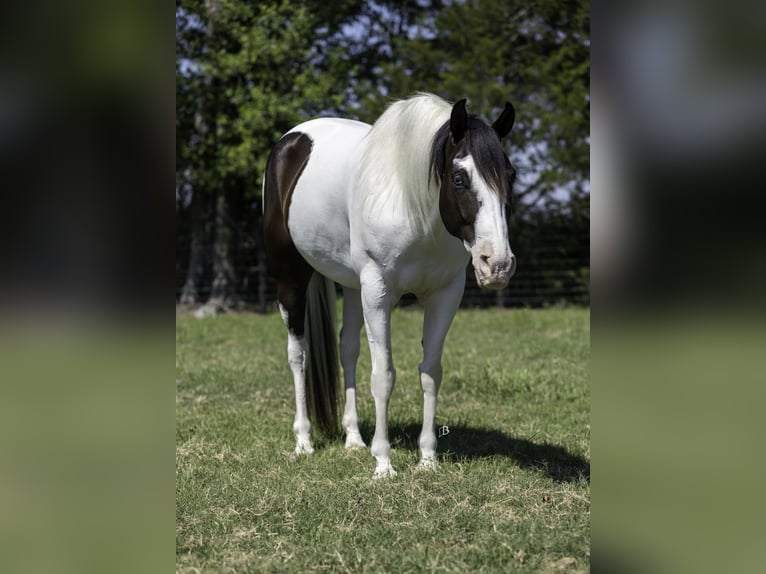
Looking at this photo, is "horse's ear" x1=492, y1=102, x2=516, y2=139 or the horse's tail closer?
"horse's ear" x1=492, y1=102, x2=516, y2=139

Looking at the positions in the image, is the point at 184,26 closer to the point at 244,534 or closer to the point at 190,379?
the point at 190,379

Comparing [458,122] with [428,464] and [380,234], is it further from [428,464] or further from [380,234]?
[428,464]

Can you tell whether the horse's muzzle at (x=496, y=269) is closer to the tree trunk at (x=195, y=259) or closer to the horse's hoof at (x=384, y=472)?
the horse's hoof at (x=384, y=472)

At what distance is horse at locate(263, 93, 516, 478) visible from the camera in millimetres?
3102

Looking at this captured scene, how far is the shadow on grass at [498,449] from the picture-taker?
367 centimetres

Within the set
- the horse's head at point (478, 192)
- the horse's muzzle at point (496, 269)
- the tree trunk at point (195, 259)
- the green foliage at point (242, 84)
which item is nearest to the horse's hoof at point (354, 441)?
the horse's head at point (478, 192)

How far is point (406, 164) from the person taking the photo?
352cm

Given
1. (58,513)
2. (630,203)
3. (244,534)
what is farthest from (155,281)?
(244,534)

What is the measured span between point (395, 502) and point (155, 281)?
7.37ft

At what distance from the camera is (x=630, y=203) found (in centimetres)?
116

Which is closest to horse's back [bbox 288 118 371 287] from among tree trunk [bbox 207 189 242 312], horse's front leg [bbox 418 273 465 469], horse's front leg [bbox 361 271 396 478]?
horse's front leg [bbox 361 271 396 478]

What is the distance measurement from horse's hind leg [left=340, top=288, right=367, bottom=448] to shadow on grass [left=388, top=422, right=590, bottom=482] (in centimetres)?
28

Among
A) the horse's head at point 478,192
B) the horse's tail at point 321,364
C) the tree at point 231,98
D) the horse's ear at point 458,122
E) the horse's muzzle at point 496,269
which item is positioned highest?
the tree at point 231,98

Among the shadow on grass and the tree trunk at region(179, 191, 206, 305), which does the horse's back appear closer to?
the shadow on grass
